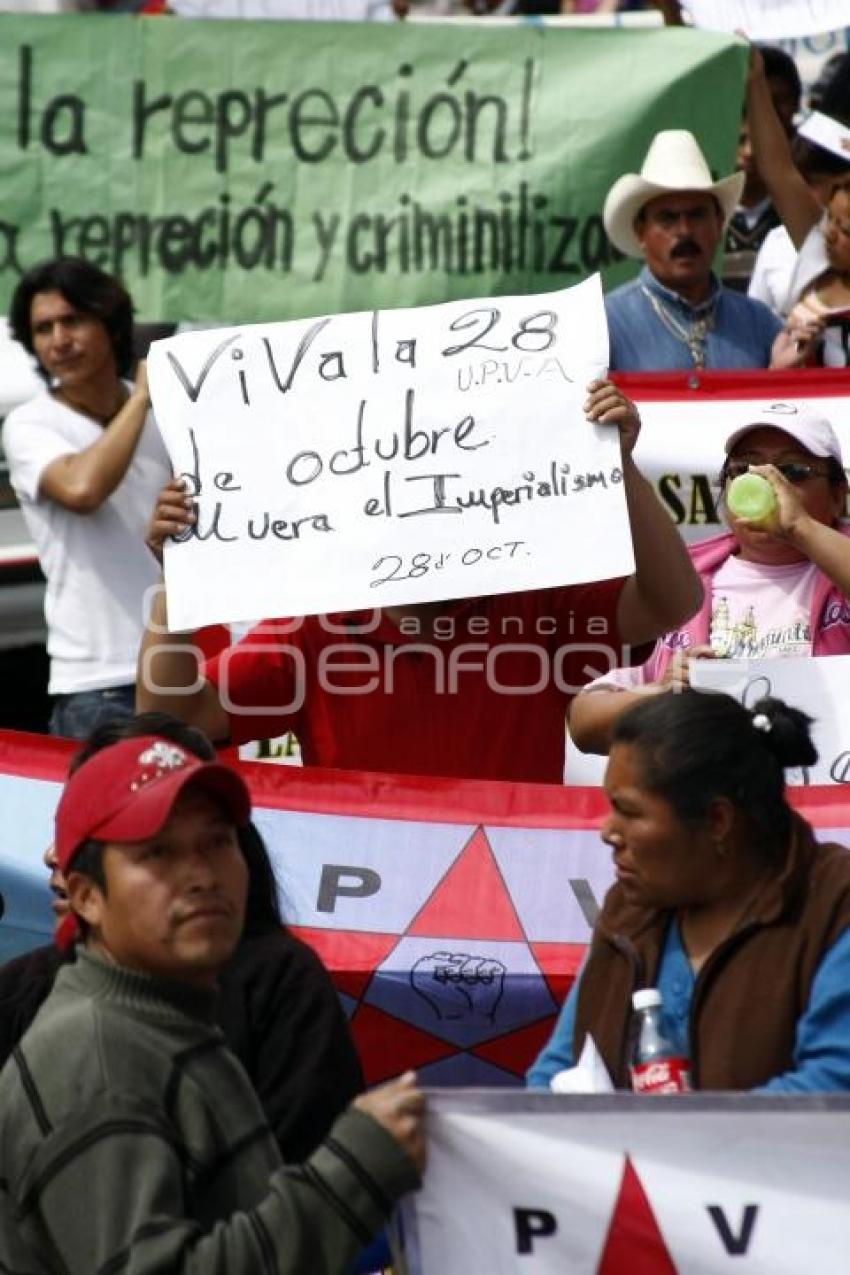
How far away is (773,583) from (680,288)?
2185 millimetres

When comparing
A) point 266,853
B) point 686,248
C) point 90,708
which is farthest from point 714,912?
point 686,248

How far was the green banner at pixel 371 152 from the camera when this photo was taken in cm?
803

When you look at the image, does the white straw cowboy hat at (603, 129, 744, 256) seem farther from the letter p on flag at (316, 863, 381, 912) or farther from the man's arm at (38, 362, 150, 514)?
the letter p on flag at (316, 863, 381, 912)

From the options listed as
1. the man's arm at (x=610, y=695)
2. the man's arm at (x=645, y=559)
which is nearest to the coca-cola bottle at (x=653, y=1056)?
the man's arm at (x=610, y=695)

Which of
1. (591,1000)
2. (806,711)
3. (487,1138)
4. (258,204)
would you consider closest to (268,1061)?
(591,1000)

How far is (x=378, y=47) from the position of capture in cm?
807

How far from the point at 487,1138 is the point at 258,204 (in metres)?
5.10

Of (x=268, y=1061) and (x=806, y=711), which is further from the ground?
(x=806, y=711)

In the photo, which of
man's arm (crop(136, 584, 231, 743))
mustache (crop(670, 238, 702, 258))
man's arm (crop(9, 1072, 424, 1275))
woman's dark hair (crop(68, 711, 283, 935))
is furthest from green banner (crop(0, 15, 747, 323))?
man's arm (crop(9, 1072, 424, 1275))

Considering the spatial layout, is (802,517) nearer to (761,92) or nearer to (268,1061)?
(268,1061)

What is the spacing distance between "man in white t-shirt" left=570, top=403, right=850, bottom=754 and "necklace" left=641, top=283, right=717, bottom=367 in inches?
76.4

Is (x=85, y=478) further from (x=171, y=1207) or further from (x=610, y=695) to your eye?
(x=171, y=1207)

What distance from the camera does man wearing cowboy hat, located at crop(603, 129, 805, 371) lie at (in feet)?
24.0

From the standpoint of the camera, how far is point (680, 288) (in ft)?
24.2
